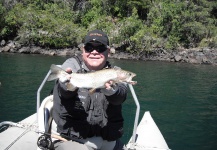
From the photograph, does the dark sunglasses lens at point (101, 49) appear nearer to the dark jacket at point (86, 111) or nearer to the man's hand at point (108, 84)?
the dark jacket at point (86, 111)

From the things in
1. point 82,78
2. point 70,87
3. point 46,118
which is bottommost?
A: point 46,118

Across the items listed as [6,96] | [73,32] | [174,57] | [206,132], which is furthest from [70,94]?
[73,32]

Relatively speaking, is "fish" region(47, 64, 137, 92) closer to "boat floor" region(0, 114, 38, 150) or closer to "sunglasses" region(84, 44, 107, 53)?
"sunglasses" region(84, 44, 107, 53)

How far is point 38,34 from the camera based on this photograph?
42281 millimetres

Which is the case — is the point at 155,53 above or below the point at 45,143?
below

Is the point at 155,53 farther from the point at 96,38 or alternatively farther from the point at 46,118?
the point at 96,38

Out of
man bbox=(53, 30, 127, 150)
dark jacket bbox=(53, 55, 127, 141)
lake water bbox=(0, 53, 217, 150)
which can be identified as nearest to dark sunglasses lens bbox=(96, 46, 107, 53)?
man bbox=(53, 30, 127, 150)

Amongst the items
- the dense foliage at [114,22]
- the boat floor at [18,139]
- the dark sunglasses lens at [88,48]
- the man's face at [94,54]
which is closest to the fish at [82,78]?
the man's face at [94,54]

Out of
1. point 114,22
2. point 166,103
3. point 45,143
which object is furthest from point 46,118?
point 114,22

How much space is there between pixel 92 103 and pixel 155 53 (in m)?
39.6

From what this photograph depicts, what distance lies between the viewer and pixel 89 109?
3.90 meters

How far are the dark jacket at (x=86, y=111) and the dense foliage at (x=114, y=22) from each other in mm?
38263

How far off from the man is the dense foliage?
125ft

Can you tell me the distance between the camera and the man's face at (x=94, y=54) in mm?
3912
